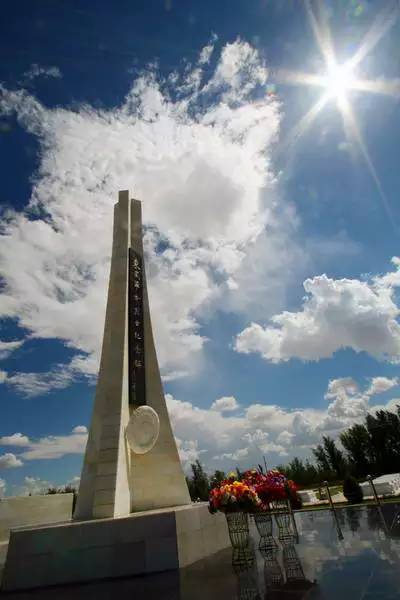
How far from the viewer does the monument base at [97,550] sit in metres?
6.93

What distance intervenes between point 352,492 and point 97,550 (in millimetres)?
15913

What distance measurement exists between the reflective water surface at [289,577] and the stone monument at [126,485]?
1.34ft

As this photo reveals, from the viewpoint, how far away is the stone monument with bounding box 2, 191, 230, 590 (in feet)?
23.0

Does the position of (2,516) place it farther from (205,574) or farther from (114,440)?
(205,574)

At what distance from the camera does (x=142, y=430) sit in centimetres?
1080

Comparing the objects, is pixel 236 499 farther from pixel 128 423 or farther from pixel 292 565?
pixel 128 423

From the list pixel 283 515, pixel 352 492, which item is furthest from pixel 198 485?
pixel 283 515

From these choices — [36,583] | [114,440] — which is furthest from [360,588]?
[114,440]

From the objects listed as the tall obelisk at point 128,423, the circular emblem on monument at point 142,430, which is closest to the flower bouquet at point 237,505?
the tall obelisk at point 128,423

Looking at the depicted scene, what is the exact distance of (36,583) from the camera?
276 inches

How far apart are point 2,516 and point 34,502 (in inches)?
50.9

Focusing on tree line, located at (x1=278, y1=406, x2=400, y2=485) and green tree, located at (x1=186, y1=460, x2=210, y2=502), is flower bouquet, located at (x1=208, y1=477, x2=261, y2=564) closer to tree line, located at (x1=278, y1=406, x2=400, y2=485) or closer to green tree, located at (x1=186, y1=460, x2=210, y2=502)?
green tree, located at (x1=186, y1=460, x2=210, y2=502)

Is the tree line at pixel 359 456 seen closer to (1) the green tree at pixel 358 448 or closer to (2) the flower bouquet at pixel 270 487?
(1) the green tree at pixel 358 448

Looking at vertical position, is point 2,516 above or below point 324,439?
below
